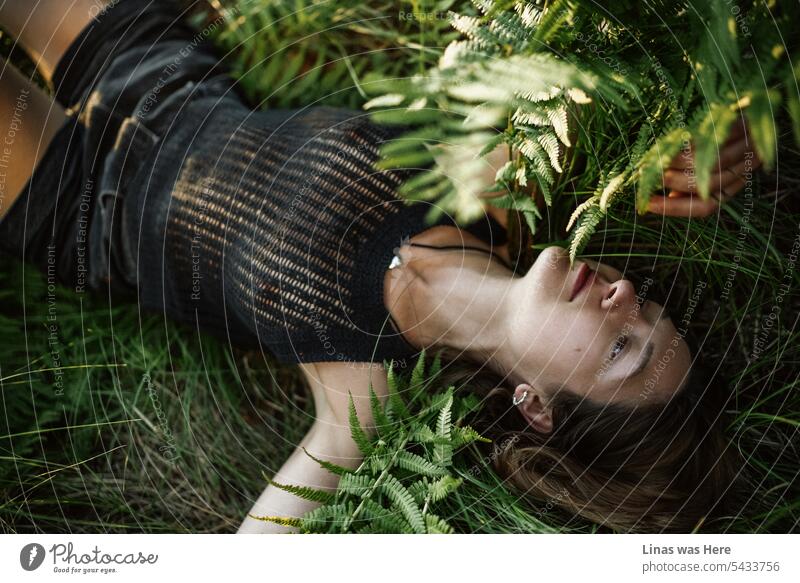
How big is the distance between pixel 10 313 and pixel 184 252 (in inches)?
12.3

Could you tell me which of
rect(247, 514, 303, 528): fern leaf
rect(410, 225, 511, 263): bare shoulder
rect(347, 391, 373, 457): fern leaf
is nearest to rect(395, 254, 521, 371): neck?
rect(410, 225, 511, 263): bare shoulder

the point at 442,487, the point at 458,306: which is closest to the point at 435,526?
the point at 442,487

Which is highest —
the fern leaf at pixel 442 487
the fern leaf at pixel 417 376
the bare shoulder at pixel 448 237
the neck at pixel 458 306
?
the bare shoulder at pixel 448 237

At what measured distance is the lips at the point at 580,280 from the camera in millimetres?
601

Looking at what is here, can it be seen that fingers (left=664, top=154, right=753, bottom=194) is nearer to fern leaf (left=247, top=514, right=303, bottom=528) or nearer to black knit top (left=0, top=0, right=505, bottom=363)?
black knit top (left=0, top=0, right=505, bottom=363)

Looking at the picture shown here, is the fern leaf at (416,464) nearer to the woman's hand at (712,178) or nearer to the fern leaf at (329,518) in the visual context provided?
the fern leaf at (329,518)

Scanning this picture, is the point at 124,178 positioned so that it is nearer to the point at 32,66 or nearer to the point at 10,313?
the point at 32,66

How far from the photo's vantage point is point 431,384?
719mm

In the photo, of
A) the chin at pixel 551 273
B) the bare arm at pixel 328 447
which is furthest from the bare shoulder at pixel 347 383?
the chin at pixel 551 273

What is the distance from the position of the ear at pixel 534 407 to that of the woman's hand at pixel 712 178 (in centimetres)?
24

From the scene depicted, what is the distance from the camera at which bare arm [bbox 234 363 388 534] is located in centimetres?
67

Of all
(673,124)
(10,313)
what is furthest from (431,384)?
(10,313)

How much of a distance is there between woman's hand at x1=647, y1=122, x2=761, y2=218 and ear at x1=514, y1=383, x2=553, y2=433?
24cm

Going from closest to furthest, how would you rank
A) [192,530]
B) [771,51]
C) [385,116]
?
[771,51] → [385,116] → [192,530]
